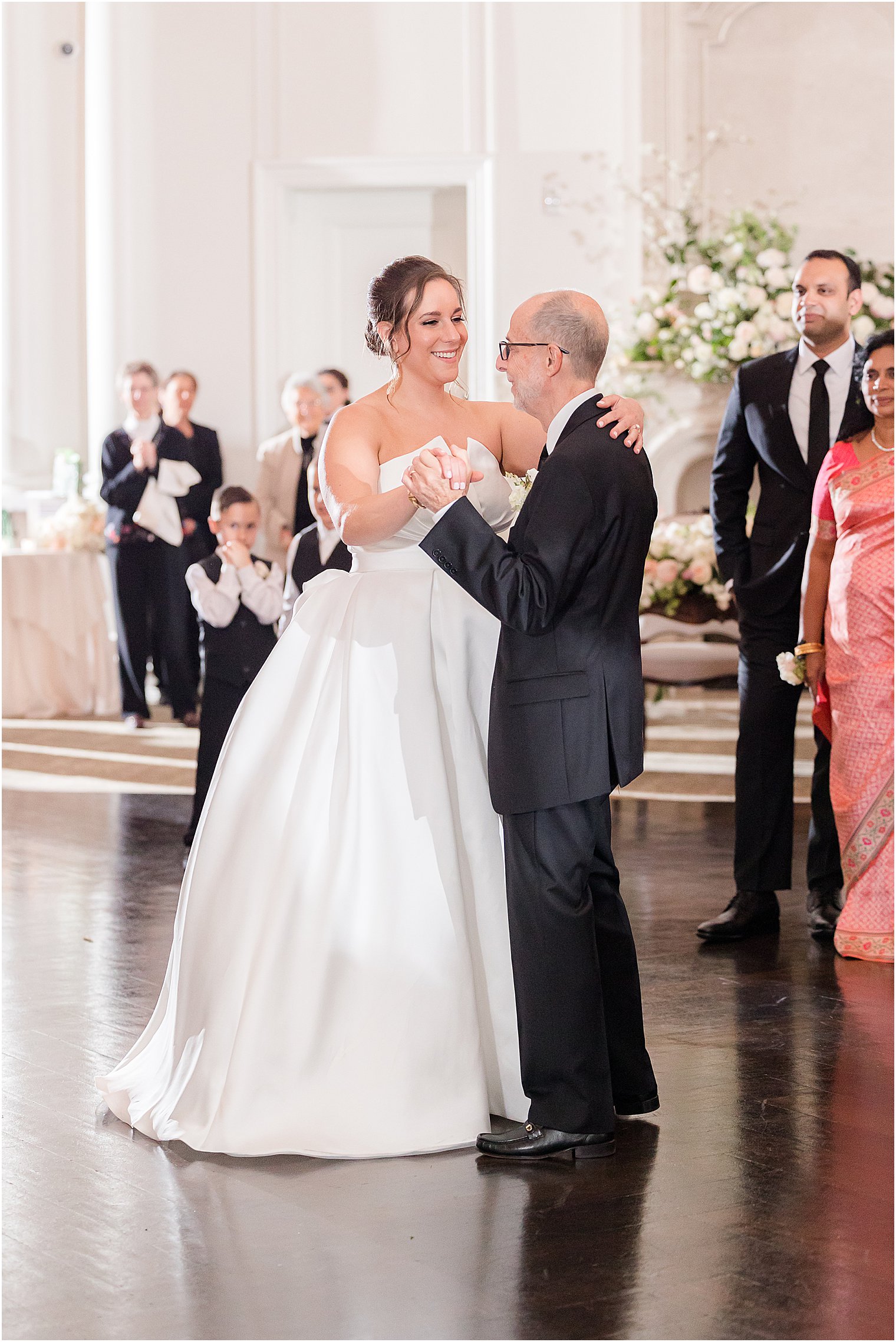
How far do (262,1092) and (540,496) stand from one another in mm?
1224

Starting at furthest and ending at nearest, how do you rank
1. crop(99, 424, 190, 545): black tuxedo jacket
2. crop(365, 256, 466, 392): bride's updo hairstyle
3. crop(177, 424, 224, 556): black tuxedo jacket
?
crop(177, 424, 224, 556): black tuxedo jacket
crop(99, 424, 190, 545): black tuxedo jacket
crop(365, 256, 466, 392): bride's updo hairstyle

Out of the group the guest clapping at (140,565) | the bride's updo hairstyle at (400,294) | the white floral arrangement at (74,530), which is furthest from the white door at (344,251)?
the bride's updo hairstyle at (400,294)

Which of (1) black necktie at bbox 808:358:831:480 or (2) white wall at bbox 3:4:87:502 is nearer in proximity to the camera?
(1) black necktie at bbox 808:358:831:480

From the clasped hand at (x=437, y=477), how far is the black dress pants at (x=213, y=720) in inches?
111

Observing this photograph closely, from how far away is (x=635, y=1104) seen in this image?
3.23 meters

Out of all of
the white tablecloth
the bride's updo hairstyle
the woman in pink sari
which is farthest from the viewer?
the white tablecloth

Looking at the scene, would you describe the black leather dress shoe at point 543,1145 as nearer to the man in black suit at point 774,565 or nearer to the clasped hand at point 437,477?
the clasped hand at point 437,477

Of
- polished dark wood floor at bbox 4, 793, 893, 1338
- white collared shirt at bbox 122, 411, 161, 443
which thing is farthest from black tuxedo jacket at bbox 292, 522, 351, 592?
white collared shirt at bbox 122, 411, 161, 443

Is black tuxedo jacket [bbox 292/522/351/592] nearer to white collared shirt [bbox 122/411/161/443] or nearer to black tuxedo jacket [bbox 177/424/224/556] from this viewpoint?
black tuxedo jacket [bbox 177/424/224/556]

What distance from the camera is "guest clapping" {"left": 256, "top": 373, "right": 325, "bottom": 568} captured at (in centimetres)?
827

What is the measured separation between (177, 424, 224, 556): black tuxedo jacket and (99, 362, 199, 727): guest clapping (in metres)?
0.08

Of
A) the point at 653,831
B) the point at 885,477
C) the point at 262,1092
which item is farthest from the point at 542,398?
the point at 653,831

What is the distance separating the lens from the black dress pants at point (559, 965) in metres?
2.99

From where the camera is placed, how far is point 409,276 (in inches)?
132
